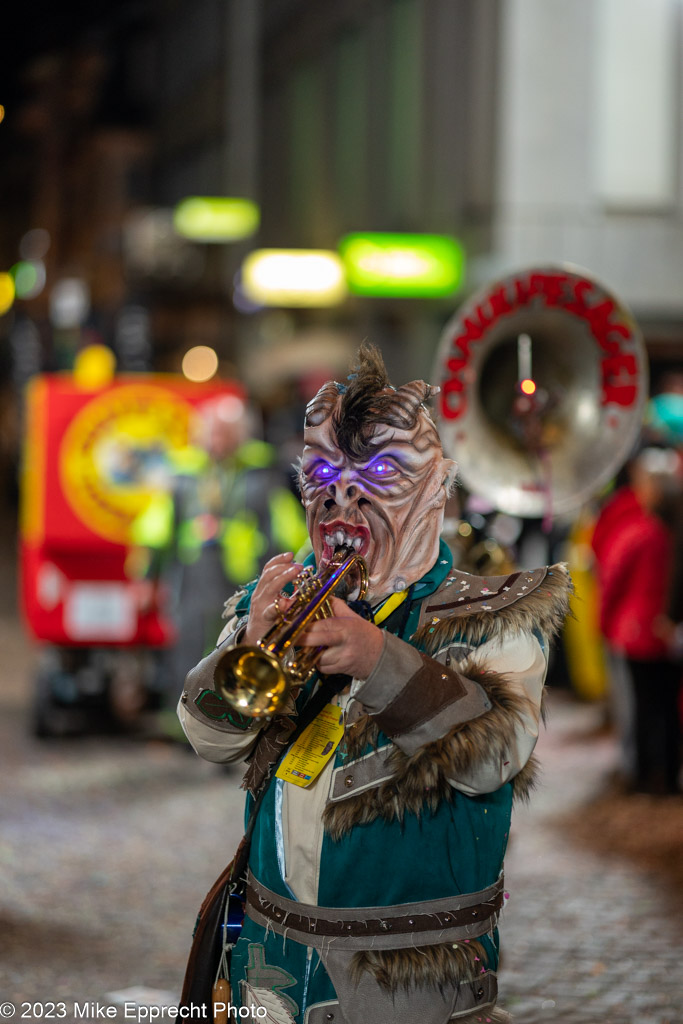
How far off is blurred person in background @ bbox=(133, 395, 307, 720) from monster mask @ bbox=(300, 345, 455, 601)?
5447 mm

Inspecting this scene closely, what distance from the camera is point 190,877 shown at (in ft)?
20.4

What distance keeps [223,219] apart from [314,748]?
21563 millimetres

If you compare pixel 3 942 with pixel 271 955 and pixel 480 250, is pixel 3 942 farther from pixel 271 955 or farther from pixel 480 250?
pixel 480 250

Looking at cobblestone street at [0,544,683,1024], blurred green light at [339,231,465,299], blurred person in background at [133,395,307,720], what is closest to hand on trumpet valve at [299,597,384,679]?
cobblestone street at [0,544,683,1024]

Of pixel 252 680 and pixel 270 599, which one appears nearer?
pixel 252 680

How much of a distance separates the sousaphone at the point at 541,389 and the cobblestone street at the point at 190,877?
68.5 inches

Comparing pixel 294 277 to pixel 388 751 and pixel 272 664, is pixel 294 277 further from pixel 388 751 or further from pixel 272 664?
pixel 272 664

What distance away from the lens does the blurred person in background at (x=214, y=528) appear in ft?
27.1

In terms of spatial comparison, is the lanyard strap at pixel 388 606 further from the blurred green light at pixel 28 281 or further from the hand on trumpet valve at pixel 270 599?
the blurred green light at pixel 28 281

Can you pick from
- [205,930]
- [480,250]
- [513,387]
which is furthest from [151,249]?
[205,930]

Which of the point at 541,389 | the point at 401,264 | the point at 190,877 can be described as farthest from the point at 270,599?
the point at 401,264

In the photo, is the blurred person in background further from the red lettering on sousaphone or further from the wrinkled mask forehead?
the wrinkled mask forehead

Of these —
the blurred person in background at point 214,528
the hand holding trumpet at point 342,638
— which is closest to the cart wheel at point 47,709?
the blurred person in background at point 214,528

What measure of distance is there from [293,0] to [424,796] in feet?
76.0
